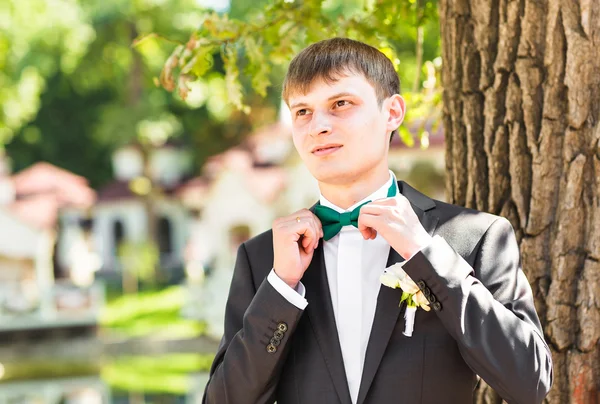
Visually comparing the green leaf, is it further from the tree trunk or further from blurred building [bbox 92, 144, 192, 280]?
blurred building [bbox 92, 144, 192, 280]

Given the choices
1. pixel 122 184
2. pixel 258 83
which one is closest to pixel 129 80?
pixel 122 184

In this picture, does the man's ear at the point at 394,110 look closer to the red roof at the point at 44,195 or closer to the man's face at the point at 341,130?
the man's face at the point at 341,130

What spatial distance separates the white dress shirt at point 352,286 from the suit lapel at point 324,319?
0.02 meters

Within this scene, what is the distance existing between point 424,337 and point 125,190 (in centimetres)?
3440

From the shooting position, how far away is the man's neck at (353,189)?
93.0 inches

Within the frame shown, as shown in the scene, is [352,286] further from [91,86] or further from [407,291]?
Answer: [91,86]

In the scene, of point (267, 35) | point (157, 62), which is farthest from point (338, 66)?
point (157, 62)

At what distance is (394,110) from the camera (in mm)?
2430

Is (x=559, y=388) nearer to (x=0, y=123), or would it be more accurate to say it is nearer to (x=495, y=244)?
(x=495, y=244)

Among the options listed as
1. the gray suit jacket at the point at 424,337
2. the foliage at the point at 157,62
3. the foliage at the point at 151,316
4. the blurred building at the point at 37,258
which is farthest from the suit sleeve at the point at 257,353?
the blurred building at the point at 37,258

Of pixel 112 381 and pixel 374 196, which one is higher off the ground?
pixel 374 196

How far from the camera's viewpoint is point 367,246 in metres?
2.38

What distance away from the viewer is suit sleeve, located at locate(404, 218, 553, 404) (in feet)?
6.71

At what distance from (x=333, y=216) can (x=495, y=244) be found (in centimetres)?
45
